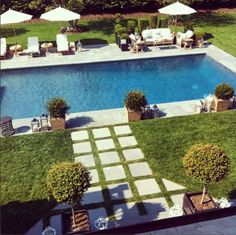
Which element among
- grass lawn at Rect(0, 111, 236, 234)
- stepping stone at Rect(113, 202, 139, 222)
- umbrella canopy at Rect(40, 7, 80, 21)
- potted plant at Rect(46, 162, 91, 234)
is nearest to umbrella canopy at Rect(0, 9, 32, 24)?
umbrella canopy at Rect(40, 7, 80, 21)

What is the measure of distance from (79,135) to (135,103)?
269 centimetres

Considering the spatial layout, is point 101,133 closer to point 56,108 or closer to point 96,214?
point 56,108

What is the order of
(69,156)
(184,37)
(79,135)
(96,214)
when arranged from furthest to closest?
(184,37), (79,135), (69,156), (96,214)

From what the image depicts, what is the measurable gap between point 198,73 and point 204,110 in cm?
604

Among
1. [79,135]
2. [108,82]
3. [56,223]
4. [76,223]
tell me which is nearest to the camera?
[76,223]

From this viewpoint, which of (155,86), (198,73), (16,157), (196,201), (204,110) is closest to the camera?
(196,201)

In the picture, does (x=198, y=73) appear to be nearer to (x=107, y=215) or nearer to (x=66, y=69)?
(x=66, y=69)

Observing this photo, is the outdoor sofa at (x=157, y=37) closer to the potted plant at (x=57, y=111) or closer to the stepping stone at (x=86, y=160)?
the potted plant at (x=57, y=111)

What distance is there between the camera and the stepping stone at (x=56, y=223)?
1062 cm

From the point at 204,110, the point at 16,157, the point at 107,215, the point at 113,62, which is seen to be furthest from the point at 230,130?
the point at 113,62

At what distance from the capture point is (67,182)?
367 inches

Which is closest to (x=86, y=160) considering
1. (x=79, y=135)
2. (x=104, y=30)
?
(x=79, y=135)

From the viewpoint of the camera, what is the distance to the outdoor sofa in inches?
1011

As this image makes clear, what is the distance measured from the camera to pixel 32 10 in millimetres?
33250
